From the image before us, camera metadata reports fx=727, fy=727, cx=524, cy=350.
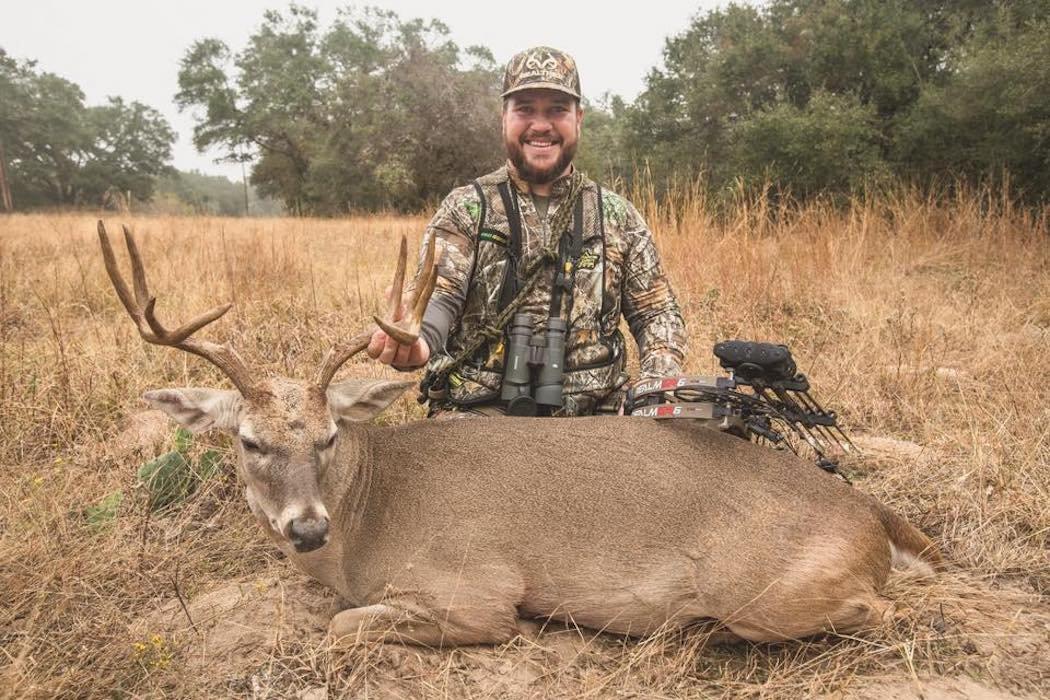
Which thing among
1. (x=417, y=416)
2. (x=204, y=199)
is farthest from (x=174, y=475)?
(x=204, y=199)

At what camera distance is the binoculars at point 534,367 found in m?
3.40

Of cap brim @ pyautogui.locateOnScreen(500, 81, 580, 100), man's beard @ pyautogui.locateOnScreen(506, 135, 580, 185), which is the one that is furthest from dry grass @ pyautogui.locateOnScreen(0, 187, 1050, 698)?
cap brim @ pyautogui.locateOnScreen(500, 81, 580, 100)

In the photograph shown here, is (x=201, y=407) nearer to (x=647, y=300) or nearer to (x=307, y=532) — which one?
(x=307, y=532)

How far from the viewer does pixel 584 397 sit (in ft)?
11.8

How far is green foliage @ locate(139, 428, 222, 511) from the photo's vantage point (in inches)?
127

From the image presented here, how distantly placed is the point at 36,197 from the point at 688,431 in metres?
43.4

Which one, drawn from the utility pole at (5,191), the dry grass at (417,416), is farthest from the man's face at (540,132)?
the utility pole at (5,191)

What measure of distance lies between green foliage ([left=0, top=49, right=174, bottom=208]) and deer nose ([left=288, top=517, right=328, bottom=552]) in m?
35.5

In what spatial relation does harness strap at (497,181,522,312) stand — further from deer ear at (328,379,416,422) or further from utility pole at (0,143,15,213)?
utility pole at (0,143,15,213)

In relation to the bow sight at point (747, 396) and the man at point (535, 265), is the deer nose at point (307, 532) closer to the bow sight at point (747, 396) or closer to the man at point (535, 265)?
the bow sight at point (747, 396)

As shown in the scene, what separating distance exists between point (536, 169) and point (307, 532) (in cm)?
213

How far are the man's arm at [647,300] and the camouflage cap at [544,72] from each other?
0.73 metres

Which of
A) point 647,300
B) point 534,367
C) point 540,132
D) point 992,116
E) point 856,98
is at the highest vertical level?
point 856,98

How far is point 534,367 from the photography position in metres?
3.47
